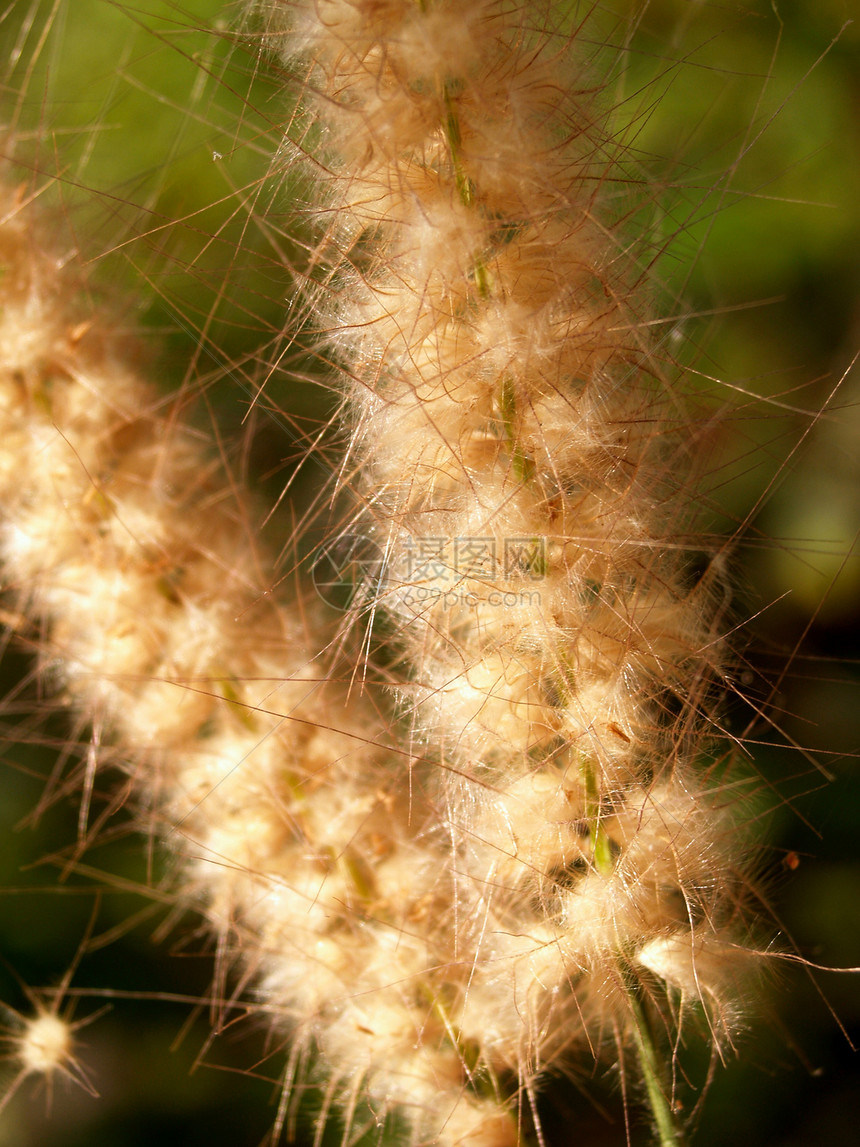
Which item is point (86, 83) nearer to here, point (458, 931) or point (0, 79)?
point (0, 79)

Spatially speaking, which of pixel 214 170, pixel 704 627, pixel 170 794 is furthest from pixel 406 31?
pixel 214 170

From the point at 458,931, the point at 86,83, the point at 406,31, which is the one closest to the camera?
the point at 406,31
